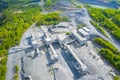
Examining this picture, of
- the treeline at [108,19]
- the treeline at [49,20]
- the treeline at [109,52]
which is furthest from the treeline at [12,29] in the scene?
the treeline at [109,52]

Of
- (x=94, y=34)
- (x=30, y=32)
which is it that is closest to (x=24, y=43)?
(x=30, y=32)

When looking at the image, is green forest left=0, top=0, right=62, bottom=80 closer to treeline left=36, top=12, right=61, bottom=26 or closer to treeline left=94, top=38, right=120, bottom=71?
treeline left=36, top=12, right=61, bottom=26

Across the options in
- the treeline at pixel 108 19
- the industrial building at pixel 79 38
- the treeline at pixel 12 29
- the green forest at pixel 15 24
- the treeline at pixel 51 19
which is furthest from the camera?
the treeline at pixel 51 19

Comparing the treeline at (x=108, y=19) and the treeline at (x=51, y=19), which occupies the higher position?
the treeline at (x=108, y=19)

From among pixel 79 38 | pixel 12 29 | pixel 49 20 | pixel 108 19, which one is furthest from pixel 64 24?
pixel 12 29

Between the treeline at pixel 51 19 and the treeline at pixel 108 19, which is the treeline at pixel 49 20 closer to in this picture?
the treeline at pixel 51 19

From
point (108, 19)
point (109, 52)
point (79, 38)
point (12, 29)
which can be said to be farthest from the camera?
point (108, 19)

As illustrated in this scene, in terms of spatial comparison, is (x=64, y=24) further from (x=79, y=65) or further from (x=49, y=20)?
(x=79, y=65)
